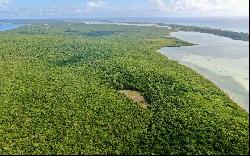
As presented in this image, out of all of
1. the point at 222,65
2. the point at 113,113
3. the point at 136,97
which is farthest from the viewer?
the point at 222,65

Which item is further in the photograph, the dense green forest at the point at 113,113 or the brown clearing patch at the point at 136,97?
the brown clearing patch at the point at 136,97

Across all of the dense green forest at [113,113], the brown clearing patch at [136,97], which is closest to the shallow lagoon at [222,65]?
the dense green forest at [113,113]

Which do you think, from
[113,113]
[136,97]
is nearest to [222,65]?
[136,97]

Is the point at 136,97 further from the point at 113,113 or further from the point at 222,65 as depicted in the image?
the point at 222,65

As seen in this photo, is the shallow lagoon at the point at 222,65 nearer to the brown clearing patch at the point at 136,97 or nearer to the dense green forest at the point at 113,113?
the dense green forest at the point at 113,113

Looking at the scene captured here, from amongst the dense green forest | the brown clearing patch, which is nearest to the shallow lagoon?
the dense green forest

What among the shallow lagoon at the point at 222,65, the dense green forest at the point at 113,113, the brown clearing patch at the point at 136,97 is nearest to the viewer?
the dense green forest at the point at 113,113

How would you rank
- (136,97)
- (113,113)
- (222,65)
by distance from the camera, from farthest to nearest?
(222,65) < (136,97) < (113,113)
